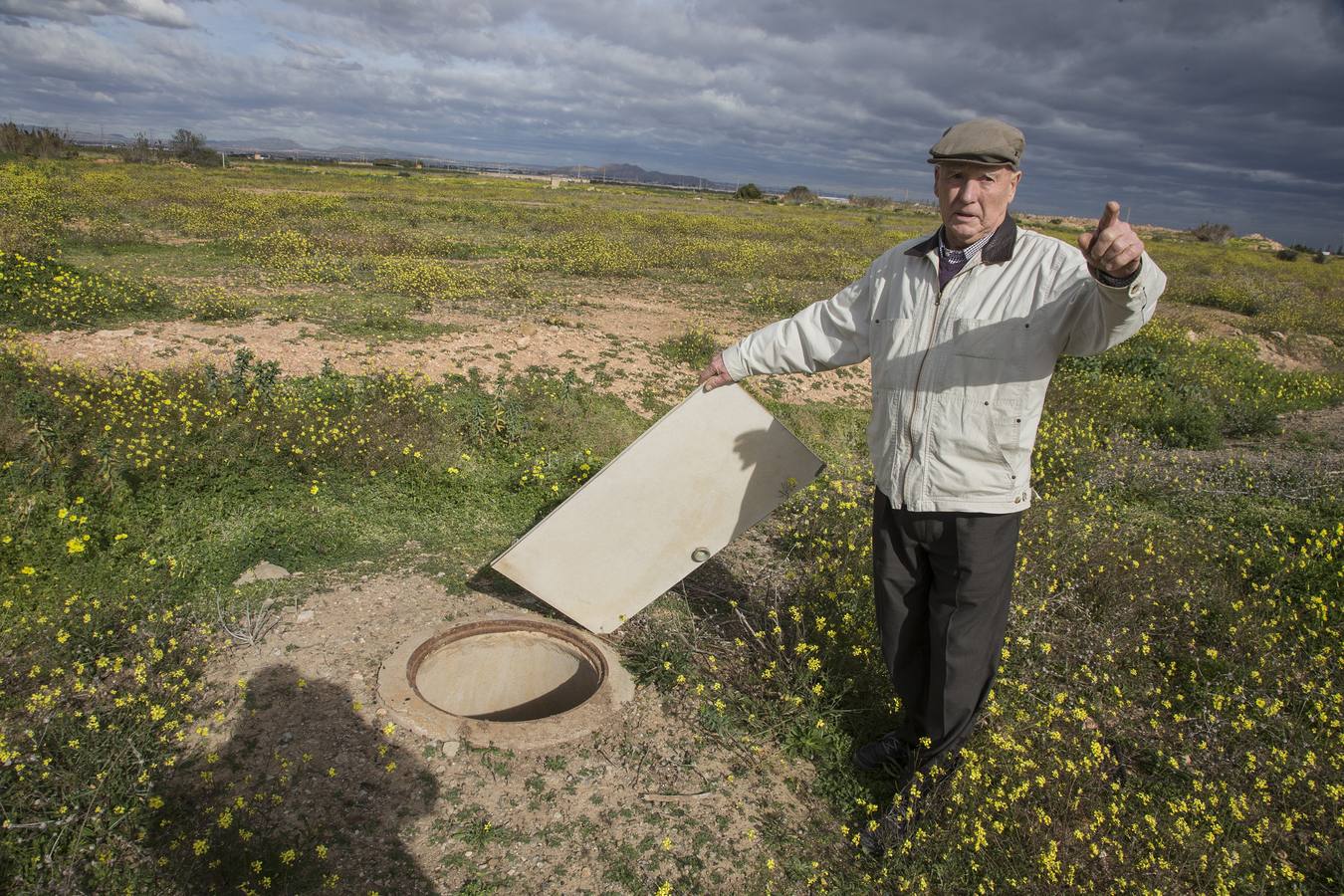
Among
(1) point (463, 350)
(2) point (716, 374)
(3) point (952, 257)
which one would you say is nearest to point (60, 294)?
(1) point (463, 350)

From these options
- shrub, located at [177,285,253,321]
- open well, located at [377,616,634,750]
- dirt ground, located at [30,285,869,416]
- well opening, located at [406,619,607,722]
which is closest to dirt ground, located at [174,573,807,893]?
open well, located at [377,616,634,750]

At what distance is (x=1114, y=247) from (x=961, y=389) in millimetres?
612

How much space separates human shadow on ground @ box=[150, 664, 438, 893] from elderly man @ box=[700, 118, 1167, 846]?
6.24 ft

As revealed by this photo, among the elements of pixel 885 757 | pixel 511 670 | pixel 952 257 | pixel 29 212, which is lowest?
pixel 511 670

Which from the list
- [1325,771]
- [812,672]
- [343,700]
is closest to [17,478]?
[343,700]

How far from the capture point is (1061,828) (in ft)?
8.58

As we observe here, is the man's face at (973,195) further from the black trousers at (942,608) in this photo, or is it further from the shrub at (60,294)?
→ the shrub at (60,294)

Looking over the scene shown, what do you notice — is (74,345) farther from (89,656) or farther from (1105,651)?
(1105,651)

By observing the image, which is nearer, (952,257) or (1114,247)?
(1114,247)

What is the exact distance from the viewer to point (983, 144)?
6.94ft

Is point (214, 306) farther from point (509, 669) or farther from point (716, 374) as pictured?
point (716, 374)

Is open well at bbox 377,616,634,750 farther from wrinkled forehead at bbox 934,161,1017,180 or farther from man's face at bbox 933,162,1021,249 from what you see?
wrinkled forehead at bbox 934,161,1017,180

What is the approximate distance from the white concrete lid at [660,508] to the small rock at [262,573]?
1358mm

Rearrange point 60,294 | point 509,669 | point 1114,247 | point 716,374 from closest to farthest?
point 1114,247 → point 716,374 → point 509,669 → point 60,294
